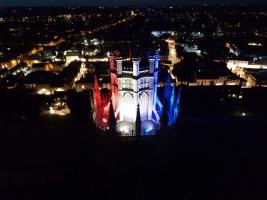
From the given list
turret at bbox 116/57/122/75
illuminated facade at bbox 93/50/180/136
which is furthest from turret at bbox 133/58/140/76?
turret at bbox 116/57/122/75

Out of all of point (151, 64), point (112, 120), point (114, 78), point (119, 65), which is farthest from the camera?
point (114, 78)

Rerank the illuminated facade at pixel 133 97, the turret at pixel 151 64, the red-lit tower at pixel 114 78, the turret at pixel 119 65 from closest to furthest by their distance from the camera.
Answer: the turret at pixel 119 65 → the illuminated facade at pixel 133 97 → the turret at pixel 151 64 → the red-lit tower at pixel 114 78

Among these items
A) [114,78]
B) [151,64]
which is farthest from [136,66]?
[114,78]

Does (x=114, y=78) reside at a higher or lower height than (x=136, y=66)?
lower

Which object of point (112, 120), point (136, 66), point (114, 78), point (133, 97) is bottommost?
point (112, 120)

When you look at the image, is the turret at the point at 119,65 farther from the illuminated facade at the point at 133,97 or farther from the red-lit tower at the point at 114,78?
the red-lit tower at the point at 114,78

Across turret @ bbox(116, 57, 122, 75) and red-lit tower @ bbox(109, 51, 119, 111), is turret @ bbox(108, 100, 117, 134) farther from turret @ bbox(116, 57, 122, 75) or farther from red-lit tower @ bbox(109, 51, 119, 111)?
turret @ bbox(116, 57, 122, 75)

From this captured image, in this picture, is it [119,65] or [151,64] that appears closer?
[119,65]

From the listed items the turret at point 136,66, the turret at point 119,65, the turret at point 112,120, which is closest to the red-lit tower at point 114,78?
the turret at point 119,65

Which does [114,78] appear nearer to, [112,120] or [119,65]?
[119,65]

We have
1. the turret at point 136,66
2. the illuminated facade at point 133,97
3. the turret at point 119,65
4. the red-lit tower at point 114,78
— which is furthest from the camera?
the red-lit tower at point 114,78

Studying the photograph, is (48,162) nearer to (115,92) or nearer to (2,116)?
(115,92)
